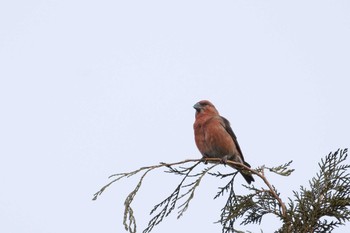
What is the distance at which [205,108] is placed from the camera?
722 cm

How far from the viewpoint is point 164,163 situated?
3.44 m

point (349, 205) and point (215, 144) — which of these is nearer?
point (349, 205)

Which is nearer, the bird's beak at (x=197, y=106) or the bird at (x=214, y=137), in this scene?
the bird at (x=214, y=137)

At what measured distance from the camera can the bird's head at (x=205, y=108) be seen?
718 cm

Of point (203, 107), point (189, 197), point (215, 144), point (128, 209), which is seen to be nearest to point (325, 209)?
point (189, 197)

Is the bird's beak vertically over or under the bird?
over

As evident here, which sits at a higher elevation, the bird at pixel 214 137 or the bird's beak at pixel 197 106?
the bird's beak at pixel 197 106

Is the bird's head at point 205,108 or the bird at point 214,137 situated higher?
the bird's head at point 205,108

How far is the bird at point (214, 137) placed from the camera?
21.6 ft

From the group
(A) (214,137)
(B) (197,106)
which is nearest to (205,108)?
(B) (197,106)

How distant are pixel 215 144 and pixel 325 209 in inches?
147

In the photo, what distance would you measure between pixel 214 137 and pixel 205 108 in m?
0.76

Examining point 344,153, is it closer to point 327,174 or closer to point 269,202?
point 327,174

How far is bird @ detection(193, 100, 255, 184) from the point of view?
259 inches
